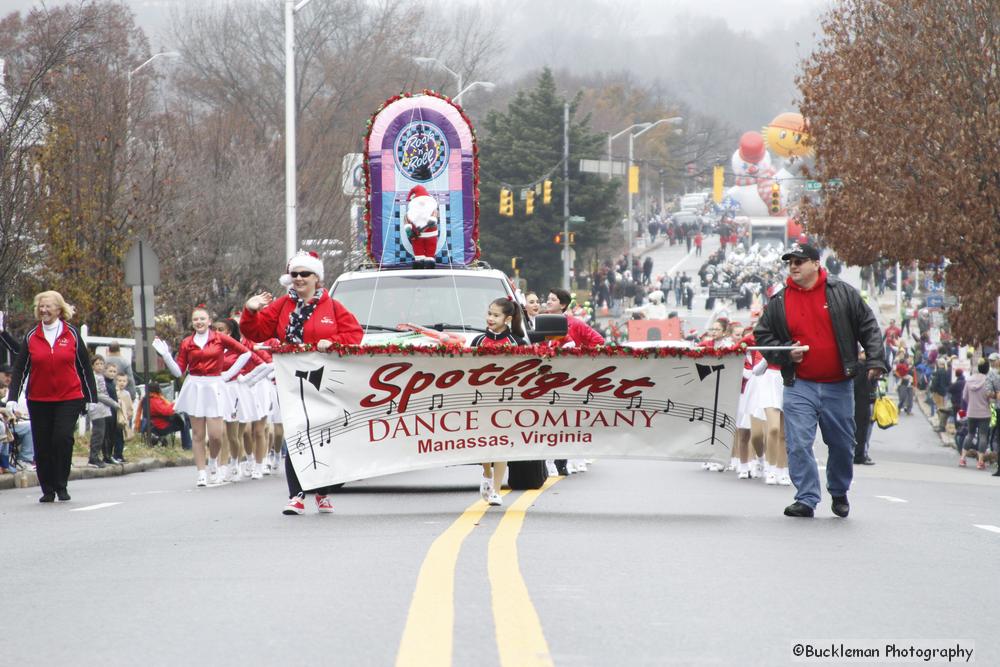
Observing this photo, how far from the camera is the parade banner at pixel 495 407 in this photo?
12602 mm

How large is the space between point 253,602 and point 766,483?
10.5m

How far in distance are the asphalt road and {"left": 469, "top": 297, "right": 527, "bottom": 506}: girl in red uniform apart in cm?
29

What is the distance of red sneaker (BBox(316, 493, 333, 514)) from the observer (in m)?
12.7

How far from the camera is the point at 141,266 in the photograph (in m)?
24.9

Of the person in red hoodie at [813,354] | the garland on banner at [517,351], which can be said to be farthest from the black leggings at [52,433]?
the person in red hoodie at [813,354]

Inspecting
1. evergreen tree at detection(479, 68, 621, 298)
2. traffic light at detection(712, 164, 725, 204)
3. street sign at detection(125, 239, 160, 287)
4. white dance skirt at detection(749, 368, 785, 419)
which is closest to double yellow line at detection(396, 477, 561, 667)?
white dance skirt at detection(749, 368, 785, 419)

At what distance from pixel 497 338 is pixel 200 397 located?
17.4 ft

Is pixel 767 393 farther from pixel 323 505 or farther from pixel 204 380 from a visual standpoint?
pixel 323 505

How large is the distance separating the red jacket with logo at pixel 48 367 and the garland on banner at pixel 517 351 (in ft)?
12.2

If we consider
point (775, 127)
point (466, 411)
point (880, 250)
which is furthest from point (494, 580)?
point (775, 127)

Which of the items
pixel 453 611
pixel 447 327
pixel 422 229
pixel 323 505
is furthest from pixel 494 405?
pixel 422 229

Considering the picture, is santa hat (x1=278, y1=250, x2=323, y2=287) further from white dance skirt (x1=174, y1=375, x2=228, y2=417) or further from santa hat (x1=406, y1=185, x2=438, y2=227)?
santa hat (x1=406, y1=185, x2=438, y2=227)

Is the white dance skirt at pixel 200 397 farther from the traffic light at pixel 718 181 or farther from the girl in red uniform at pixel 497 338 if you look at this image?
the traffic light at pixel 718 181

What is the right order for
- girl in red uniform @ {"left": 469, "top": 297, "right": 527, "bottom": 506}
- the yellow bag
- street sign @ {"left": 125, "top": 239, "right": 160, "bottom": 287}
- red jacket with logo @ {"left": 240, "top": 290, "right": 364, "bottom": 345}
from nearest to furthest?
1. red jacket with logo @ {"left": 240, "top": 290, "right": 364, "bottom": 345}
2. girl in red uniform @ {"left": 469, "top": 297, "right": 527, "bottom": 506}
3. street sign @ {"left": 125, "top": 239, "right": 160, "bottom": 287}
4. the yellow bag
